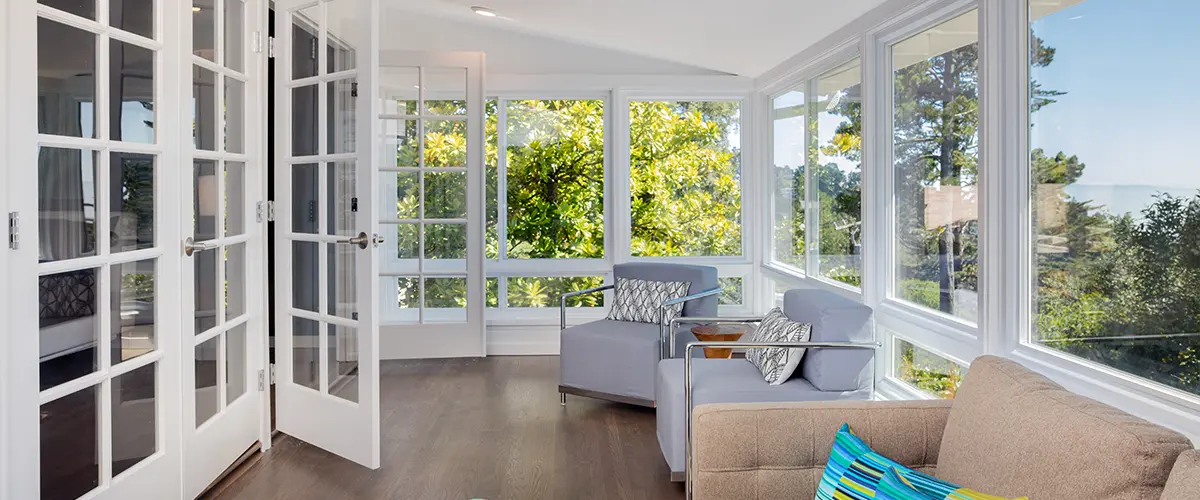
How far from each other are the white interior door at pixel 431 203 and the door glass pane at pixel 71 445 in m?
3.39

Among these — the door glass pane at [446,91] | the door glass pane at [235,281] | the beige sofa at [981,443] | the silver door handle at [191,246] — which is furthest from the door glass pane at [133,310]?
the door glass pane at [446,91]

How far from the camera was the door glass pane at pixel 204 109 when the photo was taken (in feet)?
10.1

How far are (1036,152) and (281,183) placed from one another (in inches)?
119

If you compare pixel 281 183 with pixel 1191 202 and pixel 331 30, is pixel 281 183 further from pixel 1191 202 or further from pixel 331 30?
pixel 1191 202

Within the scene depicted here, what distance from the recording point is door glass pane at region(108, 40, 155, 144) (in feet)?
8.46

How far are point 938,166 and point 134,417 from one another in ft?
10.3

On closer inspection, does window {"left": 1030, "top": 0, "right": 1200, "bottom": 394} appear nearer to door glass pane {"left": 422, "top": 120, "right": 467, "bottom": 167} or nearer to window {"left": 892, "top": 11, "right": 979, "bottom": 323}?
window {"left": 892, "top": 11, "right": 979, "bottom": 323}

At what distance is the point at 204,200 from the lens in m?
3.17

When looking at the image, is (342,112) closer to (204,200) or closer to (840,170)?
(204,200)

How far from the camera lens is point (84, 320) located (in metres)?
2.46

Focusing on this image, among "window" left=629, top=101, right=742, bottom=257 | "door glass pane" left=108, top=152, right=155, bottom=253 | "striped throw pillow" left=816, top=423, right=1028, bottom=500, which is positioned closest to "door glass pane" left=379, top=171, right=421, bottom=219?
"window" left=629, top=101, right=742, bottom=257

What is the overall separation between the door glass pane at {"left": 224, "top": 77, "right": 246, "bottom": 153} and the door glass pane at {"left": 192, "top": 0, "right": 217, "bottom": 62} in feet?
0.56

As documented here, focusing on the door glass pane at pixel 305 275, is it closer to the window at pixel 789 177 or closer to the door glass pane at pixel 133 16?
the door glass pane at pixel 133 16

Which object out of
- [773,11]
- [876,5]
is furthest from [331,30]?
[876,5]
